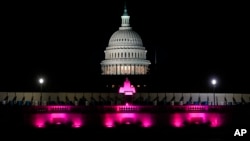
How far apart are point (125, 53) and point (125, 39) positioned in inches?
117

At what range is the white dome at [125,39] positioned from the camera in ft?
452

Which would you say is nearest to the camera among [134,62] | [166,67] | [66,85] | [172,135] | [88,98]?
[172,135]

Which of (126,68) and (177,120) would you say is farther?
(126,68)

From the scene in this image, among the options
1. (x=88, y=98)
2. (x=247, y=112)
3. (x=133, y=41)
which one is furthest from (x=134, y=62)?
(x=247, y=112)

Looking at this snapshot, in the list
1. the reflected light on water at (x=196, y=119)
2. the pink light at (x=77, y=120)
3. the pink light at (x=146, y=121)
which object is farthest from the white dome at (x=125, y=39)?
the pink light at (x=77, y=120)

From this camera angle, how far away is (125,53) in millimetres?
139250

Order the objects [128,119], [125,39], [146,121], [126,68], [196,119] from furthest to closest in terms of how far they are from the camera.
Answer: [125,39] < [126,68] < [196,119] < [146,121] < [128,119]

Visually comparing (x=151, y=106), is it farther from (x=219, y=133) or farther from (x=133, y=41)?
(x=133, y=41)

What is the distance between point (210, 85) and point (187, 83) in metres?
4.43

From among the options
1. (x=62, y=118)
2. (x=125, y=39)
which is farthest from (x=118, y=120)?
(x=125, y=39)

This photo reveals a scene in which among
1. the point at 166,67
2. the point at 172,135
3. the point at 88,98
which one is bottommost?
the point at 172,135

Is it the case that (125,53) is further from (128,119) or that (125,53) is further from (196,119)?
(128,119)

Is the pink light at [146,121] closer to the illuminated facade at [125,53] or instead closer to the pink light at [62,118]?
the pink light at [62,118]

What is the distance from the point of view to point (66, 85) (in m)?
99.1
